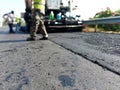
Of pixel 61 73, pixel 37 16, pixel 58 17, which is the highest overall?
pixel 37 16

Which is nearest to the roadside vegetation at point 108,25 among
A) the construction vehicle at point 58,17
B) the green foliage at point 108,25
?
the green foliage at point 108,25

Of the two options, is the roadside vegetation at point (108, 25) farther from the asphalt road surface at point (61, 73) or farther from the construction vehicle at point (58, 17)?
the asphalt road surface at point (61, 73)

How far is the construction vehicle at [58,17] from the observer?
17409mm

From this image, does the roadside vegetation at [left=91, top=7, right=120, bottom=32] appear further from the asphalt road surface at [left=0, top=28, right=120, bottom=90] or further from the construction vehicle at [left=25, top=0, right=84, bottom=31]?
the asphalt road surface at [left=0, top=28, right=120, bottom=90]

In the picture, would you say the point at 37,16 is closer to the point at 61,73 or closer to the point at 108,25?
the point at 61,73

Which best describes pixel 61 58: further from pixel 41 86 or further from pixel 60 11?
pixel 60 11

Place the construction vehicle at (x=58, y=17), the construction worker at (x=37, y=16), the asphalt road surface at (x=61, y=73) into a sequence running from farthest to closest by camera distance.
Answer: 1. the construction vehicle at (x=58, y=17)
2. the construction worker at (x=37, y=16)
3. the asphalt road surface at (x=61, y=73)

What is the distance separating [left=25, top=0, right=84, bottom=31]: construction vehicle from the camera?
17409 mm

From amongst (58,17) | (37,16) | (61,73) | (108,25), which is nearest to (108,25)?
(108,25)

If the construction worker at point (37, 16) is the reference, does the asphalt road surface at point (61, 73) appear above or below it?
→ below

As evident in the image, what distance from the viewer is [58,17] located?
60.5 feet

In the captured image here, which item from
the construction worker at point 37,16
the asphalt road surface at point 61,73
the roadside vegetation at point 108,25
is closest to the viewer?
the asphalt road surface at point 61,73

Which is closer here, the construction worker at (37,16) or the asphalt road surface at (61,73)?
the asphalt road surface at (61,73)

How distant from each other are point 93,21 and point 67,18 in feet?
5.33
